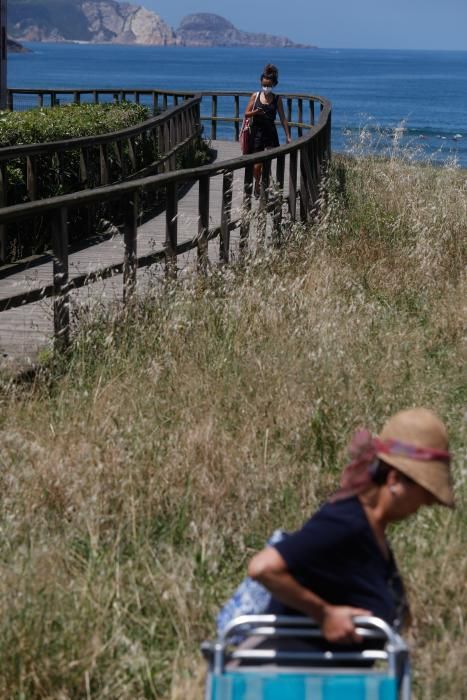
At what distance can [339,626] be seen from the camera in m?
2.88

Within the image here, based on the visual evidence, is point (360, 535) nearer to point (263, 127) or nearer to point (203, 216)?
point (203, 216)

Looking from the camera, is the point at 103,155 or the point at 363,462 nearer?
the point at 363,462

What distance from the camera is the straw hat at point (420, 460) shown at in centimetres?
294

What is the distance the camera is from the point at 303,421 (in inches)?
220

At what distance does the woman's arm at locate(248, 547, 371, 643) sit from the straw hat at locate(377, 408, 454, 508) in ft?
1.13

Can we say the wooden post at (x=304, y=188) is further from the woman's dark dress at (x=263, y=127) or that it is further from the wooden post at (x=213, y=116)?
the wooden post at (x=213, y=116)

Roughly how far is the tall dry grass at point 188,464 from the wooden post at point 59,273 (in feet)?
0.40

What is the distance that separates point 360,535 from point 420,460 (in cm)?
23

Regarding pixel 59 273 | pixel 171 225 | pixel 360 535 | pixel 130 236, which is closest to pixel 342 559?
pixel 360 535

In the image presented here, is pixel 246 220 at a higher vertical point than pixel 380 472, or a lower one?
lower

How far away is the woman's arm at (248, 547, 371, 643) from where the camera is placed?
9.47 feet

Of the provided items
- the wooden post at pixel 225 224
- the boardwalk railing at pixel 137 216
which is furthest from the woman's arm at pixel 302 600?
the wooden post at pixel 225 224

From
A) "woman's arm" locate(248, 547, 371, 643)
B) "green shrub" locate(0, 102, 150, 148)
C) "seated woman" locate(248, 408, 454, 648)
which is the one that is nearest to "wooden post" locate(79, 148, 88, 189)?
"green shrub" locate(0, 102, 150, 148)

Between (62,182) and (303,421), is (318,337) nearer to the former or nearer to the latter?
(303,421)
